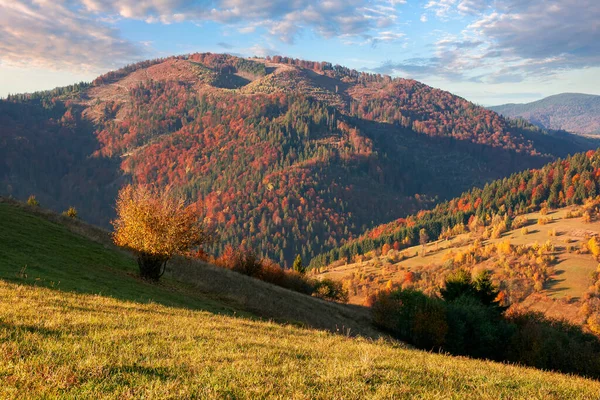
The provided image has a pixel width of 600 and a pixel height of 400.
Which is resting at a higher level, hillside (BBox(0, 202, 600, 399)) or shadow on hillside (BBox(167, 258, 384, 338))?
hillside (BBox(0, 202, 600, 399))

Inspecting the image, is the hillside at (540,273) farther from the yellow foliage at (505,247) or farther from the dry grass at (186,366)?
the dry grass at (186,366)

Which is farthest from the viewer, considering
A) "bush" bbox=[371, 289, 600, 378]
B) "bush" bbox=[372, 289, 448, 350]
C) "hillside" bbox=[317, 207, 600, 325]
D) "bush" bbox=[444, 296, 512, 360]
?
"hillside" bbox=[317, 207, 600, 325]

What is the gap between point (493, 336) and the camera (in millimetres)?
50844

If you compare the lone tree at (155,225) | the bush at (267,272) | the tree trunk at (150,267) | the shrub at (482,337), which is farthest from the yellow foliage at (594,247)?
the tree trunk at (150,267)

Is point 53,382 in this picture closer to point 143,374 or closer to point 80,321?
point 143,374

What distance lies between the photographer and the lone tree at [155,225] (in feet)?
101

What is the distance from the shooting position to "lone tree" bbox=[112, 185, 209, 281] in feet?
101

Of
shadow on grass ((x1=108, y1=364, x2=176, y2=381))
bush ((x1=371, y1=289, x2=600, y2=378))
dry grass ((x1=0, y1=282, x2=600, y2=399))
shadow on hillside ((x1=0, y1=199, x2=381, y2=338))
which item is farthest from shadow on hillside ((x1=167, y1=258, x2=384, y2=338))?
shadow on grass ((x1=108, y1=364, x2=176, y2=381))

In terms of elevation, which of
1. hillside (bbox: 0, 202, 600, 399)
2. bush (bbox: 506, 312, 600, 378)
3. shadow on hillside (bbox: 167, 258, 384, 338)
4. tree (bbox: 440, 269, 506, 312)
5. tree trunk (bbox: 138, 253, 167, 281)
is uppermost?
hillside (bbox: 0, 202, 600, 399)

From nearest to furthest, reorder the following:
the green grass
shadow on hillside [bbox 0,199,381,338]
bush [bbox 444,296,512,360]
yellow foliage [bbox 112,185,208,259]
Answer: the green grass → shadow on hillside [bbox 0,199,381,338] → yellow foliage [bbox 112,185,208,259] → bush [bbox 444,296,512,360]

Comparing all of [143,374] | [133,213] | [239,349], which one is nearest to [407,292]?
[133,213]

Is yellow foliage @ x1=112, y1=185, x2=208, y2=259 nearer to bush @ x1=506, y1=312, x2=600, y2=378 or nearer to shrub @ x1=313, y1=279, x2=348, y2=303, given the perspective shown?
bush @ x1=506, y1=312, x2=600, y2=378

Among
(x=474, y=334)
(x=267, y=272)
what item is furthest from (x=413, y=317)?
(x=267, y=272)

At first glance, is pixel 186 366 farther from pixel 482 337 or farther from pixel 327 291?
pixel 327 291
